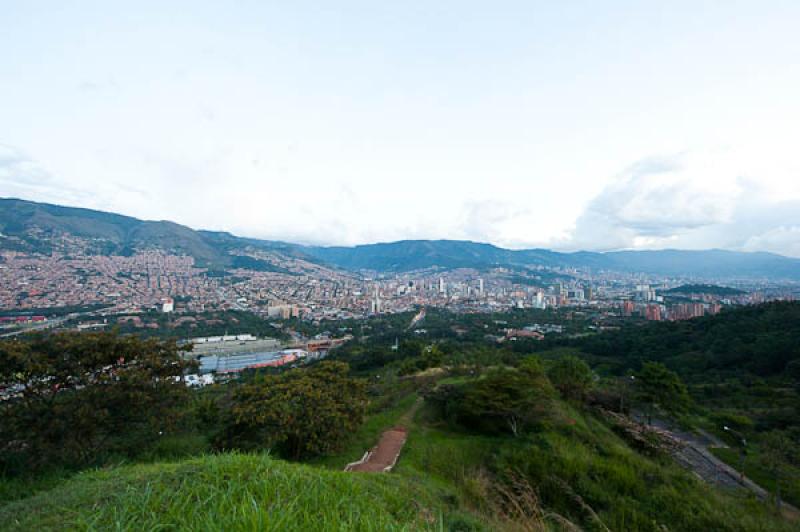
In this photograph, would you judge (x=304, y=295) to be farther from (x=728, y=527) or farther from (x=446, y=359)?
(x=728, y=527)

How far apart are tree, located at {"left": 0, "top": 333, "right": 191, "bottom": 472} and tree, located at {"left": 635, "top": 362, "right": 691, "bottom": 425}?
18122mm

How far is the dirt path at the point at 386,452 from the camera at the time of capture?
7368mm

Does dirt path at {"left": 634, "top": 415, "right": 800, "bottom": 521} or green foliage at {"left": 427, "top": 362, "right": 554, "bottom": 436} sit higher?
green foliage at {"left": 427, "top": 362, "right": 554, "bottom": 436}

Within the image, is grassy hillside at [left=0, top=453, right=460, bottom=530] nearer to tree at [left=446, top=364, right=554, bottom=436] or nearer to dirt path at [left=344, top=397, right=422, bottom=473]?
dirt path at [left=344, top=397, right=422, bottom=473]

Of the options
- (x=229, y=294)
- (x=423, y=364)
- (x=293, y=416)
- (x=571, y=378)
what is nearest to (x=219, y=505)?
(x=293, y=416)

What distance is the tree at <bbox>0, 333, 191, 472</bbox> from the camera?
5746mm

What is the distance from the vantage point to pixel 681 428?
16.8 meters

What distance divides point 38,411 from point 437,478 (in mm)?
7266

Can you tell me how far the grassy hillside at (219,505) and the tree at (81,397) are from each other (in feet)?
12.1

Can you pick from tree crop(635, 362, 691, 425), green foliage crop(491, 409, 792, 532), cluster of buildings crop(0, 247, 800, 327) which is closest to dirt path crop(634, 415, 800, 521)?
tree crop(635, 362, 691, 425)

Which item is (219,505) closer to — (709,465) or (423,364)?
(709,465)

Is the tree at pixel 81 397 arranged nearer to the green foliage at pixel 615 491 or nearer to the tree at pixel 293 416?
the tree at pixel 293 416

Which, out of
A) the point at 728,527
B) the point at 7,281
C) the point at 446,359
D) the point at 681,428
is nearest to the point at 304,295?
the point at 7,281

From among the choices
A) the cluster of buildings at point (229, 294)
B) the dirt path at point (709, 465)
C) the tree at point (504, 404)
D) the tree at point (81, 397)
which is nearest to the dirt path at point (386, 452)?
the tree at point (504, 404)
